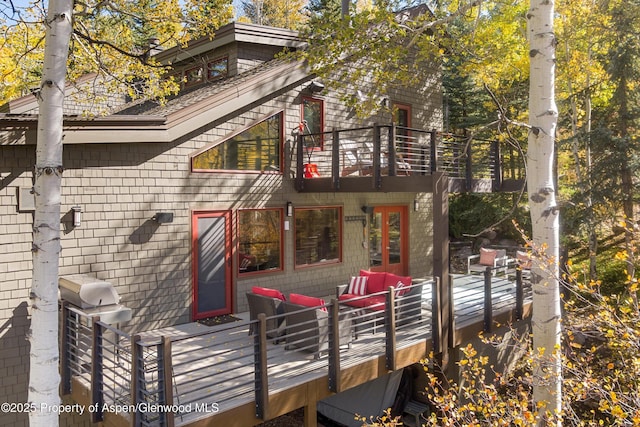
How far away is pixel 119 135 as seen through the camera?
7.51m

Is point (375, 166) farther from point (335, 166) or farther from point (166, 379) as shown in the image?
point (166, 379)

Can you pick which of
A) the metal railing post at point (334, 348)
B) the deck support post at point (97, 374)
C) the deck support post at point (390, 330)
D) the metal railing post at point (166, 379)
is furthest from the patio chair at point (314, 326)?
the deck support post at point (97, 374)

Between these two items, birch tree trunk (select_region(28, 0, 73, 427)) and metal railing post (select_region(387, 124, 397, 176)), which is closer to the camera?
birch tree trunk (select_region(28, 0, 73, 427))

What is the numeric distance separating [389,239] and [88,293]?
7.81m

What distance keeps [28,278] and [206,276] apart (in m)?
2.94

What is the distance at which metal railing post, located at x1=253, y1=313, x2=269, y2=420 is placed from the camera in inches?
217

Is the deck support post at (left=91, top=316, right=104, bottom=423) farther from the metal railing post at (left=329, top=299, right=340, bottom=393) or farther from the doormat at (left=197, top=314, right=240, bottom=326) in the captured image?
the doormat at (left=197, top=314, right=240, bottom=326)

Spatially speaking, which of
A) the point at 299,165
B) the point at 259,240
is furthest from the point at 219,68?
the point at 259,240

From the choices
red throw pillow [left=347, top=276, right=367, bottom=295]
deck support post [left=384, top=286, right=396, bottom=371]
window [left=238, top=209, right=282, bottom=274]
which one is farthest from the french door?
deck support post [left=384, top=286, right=396, bottom=371]

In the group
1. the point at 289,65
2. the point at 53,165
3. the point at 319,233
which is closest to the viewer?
the point at 53,165

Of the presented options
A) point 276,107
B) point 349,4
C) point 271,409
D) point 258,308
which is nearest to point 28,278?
point 258,308

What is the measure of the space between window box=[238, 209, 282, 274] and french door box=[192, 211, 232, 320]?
0.35 m

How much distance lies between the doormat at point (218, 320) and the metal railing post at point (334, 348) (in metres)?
3.07

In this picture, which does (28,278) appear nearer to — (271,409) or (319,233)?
(271,409)
